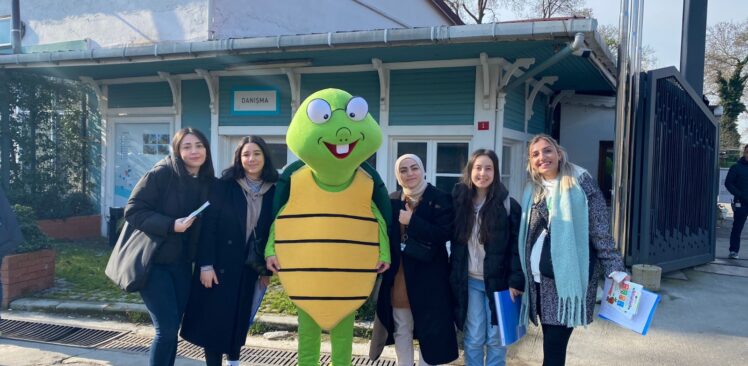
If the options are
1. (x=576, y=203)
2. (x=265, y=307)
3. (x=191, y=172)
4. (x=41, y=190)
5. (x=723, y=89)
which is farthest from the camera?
(x=723, y=89)

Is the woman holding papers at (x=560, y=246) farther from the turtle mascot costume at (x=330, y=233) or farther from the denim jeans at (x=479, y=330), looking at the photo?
the turtle mascot costume at (x=330, y=233)

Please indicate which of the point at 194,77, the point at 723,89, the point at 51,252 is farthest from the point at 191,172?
the point at 723,89

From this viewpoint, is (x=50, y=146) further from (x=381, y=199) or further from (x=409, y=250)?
(x=409, y=250)

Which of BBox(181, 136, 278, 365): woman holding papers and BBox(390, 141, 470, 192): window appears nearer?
BBox(181, 136, 278, 365): woman holding papers

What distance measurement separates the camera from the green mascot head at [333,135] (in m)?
2.86

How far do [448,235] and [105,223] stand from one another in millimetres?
8121

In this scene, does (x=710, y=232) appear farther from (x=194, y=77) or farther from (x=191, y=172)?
(x=194, y=77)

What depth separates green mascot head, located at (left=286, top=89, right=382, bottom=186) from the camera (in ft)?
9.39

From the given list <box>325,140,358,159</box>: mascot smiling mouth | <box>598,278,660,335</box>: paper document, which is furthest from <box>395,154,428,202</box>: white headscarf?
<box>598,278,660,335</box>: paper document

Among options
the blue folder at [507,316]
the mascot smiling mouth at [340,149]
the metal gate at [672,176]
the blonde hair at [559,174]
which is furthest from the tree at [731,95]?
the mascot smiling mouth at [340,149]

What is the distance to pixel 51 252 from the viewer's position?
6043 millimetres

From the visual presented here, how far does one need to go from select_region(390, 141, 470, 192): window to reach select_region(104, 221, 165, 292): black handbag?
4.46 meters

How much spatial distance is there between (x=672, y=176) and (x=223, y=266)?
19.7 ft

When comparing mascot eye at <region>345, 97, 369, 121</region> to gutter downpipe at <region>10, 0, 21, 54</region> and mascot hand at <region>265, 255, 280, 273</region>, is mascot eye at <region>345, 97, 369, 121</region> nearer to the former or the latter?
mascot hand at <region>265, 255, 280, 273</region>
